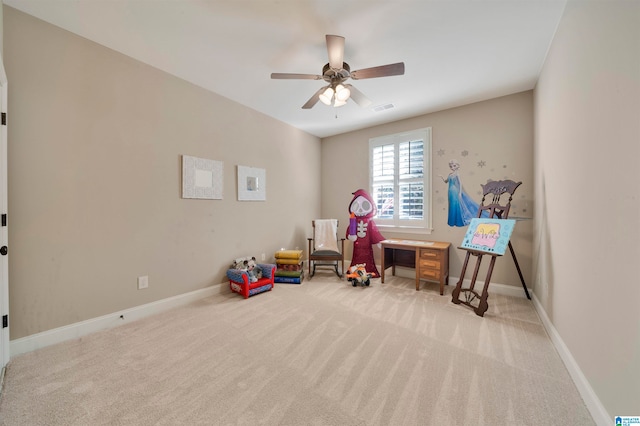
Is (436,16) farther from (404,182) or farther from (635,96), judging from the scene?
(404,182)

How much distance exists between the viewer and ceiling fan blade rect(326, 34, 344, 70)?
1.78 metres

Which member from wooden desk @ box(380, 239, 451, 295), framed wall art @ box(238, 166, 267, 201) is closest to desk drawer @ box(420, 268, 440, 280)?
wooden desk @ box(380, 239, 451, 295)

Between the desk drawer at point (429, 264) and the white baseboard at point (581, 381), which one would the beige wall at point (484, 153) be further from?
the white baseboard at point (581, 381)

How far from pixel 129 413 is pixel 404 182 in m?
3.95

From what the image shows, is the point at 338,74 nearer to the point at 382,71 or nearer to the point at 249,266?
the point at 382,71

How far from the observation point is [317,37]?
2047 mm

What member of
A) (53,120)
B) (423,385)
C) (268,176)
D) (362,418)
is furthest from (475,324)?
(53,120)

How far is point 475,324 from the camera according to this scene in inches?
90.7

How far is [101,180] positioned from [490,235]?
3.95 m

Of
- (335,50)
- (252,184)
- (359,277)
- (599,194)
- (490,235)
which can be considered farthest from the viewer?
(252,184)

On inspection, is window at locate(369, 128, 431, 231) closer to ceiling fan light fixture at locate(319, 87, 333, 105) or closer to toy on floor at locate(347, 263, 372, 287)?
toy on floor at locate(347, 263, 372, 287)

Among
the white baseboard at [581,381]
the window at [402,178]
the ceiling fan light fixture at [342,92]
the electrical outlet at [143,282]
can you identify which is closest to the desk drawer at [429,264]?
the window at [402,178]

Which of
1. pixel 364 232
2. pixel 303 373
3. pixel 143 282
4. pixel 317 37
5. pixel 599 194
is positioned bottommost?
pixel 303 373

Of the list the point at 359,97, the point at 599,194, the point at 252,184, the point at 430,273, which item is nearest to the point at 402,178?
the point at 430,273
